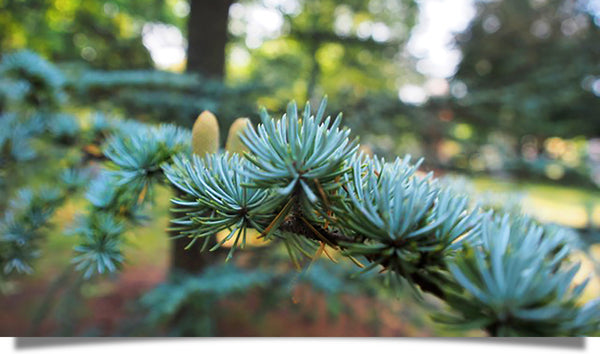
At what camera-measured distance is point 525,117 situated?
109cm

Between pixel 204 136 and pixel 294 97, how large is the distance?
71 centimetres

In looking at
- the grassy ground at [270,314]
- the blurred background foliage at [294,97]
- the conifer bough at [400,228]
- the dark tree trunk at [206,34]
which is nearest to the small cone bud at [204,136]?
the conifer bough at [400,228]

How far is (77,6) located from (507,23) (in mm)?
1819

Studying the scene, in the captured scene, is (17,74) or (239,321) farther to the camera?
(239,321)

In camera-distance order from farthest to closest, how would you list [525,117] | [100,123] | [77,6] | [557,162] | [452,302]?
[77,6] < [525,117] < [557,162] < [100,123] < [452,302]

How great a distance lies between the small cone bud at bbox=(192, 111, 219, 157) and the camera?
21 cm

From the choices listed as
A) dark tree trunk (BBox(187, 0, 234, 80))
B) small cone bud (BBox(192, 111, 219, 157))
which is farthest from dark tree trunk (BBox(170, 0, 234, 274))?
small cone bud (BBox(192, 111, 219, 157))

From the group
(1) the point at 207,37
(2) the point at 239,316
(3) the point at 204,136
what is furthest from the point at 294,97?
(2) the point at 239,316

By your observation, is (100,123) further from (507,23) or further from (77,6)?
(507,23)

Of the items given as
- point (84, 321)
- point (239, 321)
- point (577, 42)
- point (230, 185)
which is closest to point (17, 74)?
point (230, 185)

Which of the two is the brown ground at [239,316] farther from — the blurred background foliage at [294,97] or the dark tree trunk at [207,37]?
the dark tree trunk at [207,37]

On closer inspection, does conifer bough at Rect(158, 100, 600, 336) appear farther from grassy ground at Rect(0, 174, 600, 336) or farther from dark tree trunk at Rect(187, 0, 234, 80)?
grassy ground at Rect(0, 174, 600, 336)

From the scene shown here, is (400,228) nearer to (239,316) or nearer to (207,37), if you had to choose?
(207,37)

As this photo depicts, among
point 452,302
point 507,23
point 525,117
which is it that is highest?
point 507,23
